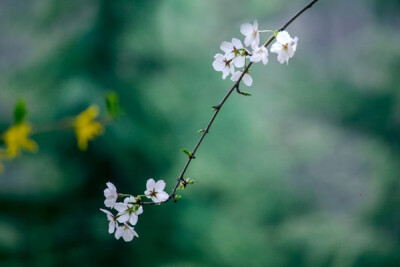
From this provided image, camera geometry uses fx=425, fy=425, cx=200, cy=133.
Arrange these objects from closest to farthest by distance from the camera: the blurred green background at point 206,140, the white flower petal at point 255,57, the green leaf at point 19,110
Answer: the white flower petal at point 255,57 < the green leaf at point 19,110 < the blurred green background at point 206,140

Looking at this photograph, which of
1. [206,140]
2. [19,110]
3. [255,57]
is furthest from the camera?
[206,140]

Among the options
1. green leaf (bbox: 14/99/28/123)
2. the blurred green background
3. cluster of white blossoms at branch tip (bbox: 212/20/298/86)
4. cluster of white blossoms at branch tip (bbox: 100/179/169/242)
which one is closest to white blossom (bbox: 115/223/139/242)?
cluster of white blossoms at branch tip (bbox: 100/179/169/242)

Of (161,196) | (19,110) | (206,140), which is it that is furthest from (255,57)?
(206,140)

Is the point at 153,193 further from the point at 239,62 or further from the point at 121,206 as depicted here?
the point at 239,62

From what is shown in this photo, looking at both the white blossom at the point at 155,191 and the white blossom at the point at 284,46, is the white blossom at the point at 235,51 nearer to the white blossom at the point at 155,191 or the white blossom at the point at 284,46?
the white blossom at the point at 284,46

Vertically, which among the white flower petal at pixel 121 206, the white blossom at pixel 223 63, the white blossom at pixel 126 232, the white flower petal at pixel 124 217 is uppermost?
the white blossom at pixel 223 63

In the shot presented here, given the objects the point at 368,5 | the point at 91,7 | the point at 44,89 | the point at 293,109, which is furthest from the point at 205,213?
the point at 368,5

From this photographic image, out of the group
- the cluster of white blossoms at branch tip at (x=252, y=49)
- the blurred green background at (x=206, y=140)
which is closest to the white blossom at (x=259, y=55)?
the cluster of white blossoms at branch tip at (x=252, y=49)
